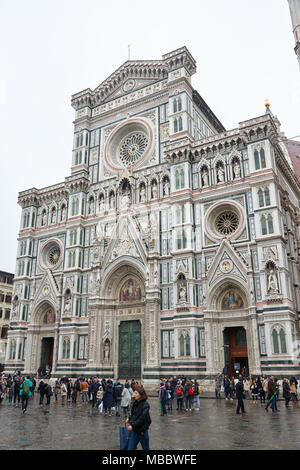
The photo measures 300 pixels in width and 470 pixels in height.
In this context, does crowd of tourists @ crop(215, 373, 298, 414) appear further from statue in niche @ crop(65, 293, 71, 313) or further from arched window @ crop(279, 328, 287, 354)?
statue in niche @ crop(65, 293, 71, 313)

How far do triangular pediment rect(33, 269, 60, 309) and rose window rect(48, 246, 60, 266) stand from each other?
1.67 m

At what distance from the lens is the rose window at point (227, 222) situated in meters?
30.4

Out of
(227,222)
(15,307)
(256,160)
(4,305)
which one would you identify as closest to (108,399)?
(227,222)

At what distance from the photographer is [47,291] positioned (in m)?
37.8

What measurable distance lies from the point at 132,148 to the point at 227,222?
45.0 ft

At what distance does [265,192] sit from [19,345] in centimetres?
2699

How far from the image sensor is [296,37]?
759 inches

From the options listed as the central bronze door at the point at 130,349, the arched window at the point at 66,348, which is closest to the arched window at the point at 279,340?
the central bronze door at the point at 130,349

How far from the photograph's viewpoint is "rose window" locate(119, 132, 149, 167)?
38.1m

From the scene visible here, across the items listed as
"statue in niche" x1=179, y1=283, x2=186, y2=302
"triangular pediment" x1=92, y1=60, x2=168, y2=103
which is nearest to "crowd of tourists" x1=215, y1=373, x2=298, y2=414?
"statue in niche" x1=179, y1=283, x2=186, y2=302

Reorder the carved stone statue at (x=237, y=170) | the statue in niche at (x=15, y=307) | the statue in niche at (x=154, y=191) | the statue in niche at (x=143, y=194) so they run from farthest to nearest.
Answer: the statue in niche at (x=15, y=307)
the statue in niche at (x=143, y=194)
the statue in niche at (x=154, y=191)
the carved stone statue at (x=237, y=170)

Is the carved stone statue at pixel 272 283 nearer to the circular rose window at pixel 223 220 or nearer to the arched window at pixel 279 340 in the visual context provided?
the arched window at pixel 279 340

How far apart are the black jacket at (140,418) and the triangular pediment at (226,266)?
70.5ft
